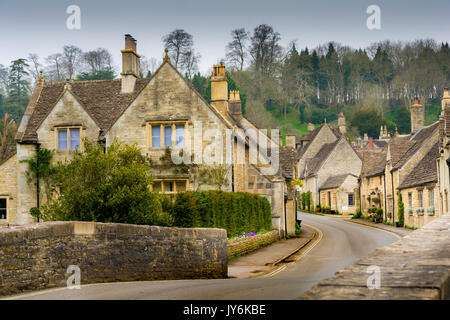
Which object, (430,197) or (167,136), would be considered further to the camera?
(430,197)

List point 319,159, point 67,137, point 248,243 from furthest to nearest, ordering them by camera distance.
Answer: point 319,159, point 67,137, point 248,243

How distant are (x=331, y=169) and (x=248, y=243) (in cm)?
4323

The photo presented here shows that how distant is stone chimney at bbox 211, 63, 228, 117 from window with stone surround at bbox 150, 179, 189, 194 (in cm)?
501

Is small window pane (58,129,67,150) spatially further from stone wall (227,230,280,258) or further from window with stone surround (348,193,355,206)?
window with stone surround (348,193,355,206)

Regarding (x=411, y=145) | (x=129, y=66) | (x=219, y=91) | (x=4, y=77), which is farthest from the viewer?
(x=4, y=77)

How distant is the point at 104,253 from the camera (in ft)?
34.3

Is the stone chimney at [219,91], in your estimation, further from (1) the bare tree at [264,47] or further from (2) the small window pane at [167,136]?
(1) the bare tree at [264,47]

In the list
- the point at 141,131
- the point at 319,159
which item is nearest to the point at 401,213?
the point at 141,131

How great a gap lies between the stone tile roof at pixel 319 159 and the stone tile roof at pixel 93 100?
40115 millimetres

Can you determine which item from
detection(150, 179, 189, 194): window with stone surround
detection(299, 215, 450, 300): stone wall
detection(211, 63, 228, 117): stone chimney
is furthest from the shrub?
detection(299, 215, 450, 300): stone wall

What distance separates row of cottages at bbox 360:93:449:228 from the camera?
1292 inches

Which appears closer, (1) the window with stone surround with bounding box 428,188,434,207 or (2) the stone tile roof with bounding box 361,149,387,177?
(1) the window with stone surround with bounding box 428,188,434,207

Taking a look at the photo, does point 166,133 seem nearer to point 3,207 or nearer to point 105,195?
point 3,207
